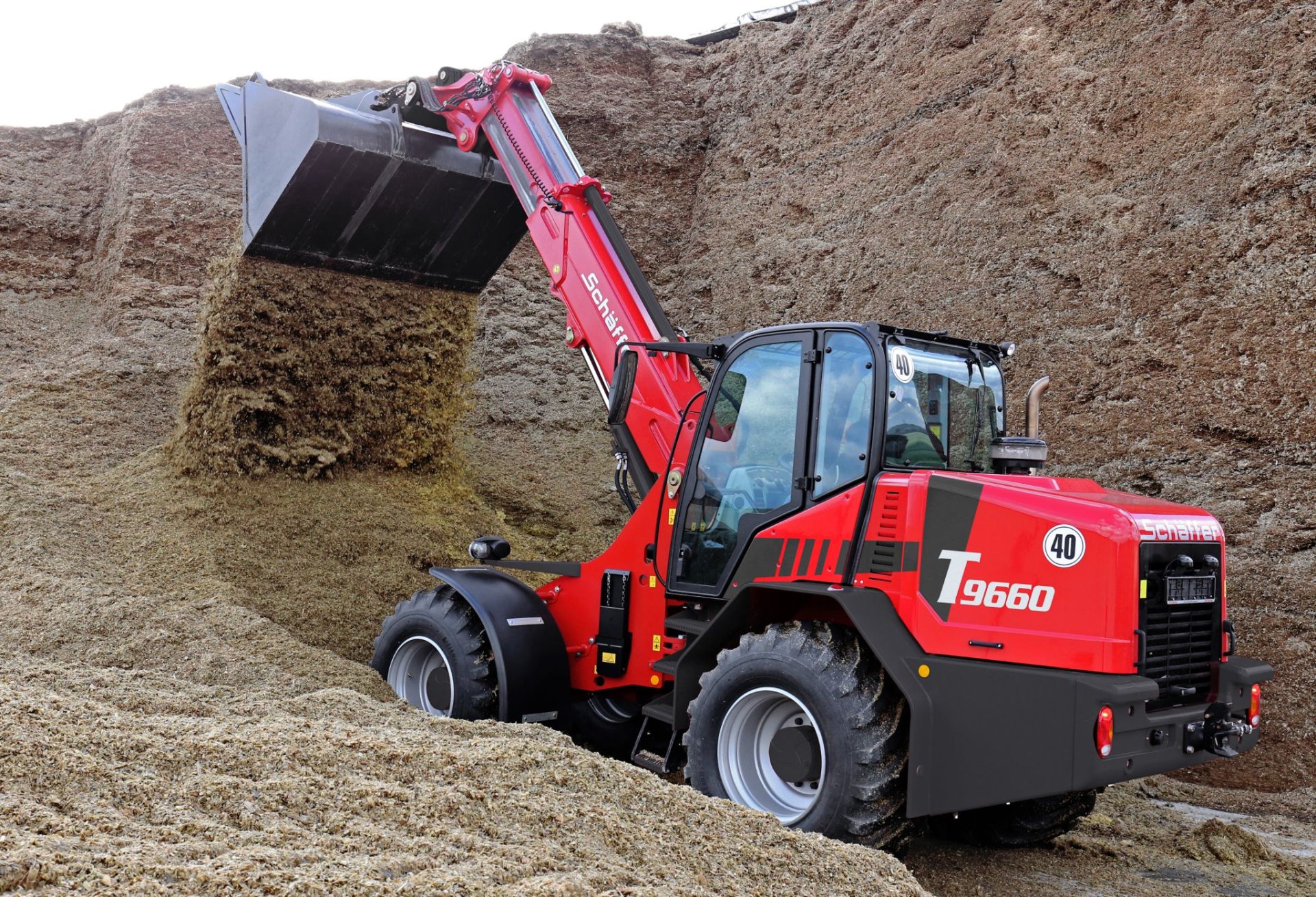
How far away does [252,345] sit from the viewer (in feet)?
23.8

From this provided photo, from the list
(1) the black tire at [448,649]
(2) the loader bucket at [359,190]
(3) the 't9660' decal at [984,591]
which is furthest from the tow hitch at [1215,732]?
(2) the loader bucket at [359,190]

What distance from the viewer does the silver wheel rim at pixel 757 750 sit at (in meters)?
4.15

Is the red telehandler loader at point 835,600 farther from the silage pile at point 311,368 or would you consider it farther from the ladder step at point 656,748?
the silage pile at point 311,368

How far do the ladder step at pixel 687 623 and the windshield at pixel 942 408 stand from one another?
113 cm

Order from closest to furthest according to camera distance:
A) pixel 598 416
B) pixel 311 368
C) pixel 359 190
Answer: pixel 359 190, pixel 311 368, pixel 598 416

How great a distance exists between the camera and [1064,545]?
3.61 metres

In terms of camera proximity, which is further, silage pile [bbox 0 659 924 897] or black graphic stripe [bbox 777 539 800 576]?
black graphic stripe [bbox 777 539 800 576]

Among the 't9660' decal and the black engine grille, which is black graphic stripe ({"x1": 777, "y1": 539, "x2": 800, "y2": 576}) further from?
the black engine grille

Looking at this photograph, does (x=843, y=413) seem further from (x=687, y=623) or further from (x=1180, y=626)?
(x=1180, y=626)

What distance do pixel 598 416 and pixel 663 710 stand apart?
23.9 ft

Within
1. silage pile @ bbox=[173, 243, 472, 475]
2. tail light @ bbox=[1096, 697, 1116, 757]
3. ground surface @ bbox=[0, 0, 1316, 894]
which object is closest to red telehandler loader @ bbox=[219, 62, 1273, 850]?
tail light @ bbox=[1096, 697, 1116, 757]

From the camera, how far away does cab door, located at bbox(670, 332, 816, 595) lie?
4445mm

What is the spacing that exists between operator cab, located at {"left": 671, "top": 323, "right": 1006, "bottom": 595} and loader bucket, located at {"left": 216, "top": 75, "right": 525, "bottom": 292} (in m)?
3.12

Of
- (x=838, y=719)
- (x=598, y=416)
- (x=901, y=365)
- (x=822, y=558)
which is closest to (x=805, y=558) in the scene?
(x=822, y=558)
